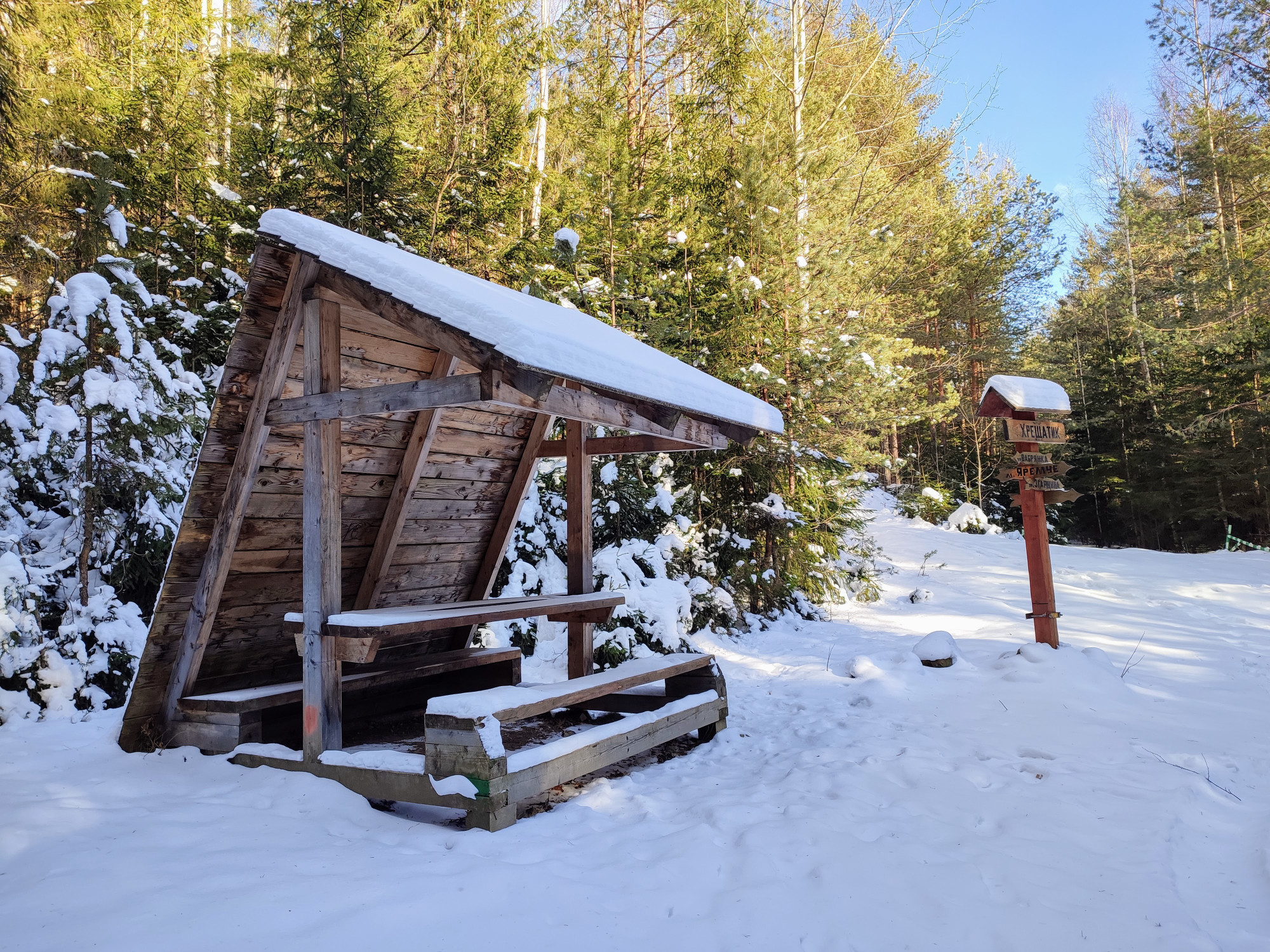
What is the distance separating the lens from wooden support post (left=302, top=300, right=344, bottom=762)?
377 centimetres

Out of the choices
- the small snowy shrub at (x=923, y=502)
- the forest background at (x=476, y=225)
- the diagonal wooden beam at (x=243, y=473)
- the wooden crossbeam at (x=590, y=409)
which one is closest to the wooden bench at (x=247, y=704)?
the diagonal wooden beam at (x=243, y=473)

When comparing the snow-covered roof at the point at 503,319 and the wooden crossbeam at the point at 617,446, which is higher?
the snow-covered roof at the point at 503,319

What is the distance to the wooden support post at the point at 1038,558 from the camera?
6.76 meters

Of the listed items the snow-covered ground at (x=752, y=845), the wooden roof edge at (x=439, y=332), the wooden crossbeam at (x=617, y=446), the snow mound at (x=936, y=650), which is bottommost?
the snow-covered ground at (x=752, y=845)

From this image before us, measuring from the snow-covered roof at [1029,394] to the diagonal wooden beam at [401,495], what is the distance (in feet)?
16.6

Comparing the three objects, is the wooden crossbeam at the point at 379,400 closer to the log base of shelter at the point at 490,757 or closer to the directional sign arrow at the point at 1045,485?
the log base of shelter at the point at 490,757

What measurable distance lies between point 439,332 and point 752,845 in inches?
102

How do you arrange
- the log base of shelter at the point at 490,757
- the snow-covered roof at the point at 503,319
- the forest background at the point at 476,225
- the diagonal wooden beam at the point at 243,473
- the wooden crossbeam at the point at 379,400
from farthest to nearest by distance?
the forest background at the point at 476,225, the diagonal wooden beam at the point at 243,473, the log base of shelter at the point at 490,757, the wooden crossbeam at the point at 379,400, the snow-covered roof at the point at 503,319

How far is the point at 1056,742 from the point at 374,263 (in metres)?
4.82

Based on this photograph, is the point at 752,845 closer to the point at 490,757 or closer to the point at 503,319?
the point at 490,757

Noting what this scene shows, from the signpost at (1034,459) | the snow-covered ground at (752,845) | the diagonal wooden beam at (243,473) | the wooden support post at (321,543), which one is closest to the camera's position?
the snow-covered ground at (752,845)

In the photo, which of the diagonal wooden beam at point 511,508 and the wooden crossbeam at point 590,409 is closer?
the wooden crossbeam at point 590,409

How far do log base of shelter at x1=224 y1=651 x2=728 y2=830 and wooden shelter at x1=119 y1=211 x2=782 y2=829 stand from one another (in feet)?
0.04

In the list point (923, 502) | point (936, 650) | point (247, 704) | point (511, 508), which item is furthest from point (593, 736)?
point (923, 502)
